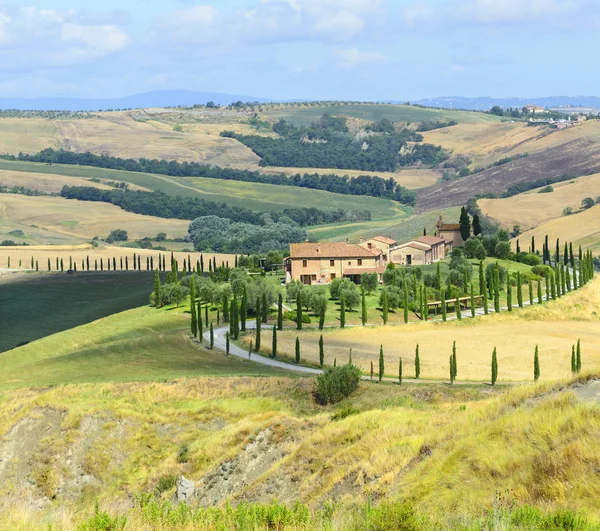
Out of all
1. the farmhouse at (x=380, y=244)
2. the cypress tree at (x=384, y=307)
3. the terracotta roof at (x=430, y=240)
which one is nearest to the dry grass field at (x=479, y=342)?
the cypress tree at (x=384, y=307)

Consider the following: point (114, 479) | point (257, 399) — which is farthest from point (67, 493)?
point (257, 399)

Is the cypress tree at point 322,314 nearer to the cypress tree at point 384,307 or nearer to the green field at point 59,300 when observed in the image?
the cypress tree at point 384,307

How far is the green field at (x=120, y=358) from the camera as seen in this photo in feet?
209

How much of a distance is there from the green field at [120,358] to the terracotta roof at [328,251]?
2016cm

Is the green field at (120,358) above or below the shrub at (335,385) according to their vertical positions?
below

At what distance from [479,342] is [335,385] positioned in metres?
35.2

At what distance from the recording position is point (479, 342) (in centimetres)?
8556

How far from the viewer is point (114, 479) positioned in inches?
1626

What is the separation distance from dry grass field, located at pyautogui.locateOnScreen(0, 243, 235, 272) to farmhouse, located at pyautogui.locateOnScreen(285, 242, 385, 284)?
52.3 meters

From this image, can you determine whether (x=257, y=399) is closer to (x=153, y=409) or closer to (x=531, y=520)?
(x=153, y=409)

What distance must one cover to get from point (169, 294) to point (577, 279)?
177 ft

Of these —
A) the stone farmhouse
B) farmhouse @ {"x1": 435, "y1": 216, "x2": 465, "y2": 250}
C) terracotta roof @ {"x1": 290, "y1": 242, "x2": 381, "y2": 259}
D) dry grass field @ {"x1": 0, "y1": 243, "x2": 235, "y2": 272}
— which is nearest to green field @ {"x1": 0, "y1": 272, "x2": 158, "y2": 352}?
dry grass field @ {"x1": 0, "y1": 243, "x2": 235, "y2": 272}

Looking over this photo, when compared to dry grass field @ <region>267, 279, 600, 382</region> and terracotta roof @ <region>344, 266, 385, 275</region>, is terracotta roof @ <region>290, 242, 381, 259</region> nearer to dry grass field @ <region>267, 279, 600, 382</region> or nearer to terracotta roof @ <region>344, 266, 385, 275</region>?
terracotta roof @ <region>344, 266, 385, 275</region>

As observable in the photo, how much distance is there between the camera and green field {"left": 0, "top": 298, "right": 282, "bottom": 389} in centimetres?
6372
